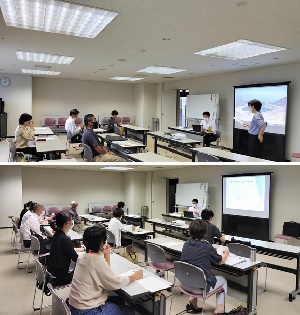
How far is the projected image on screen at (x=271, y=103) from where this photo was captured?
789 centimetres

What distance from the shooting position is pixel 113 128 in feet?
29.8

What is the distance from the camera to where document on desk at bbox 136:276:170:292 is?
2275 millimetres

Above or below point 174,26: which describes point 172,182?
below

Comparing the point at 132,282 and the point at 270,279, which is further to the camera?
the point at 270,279

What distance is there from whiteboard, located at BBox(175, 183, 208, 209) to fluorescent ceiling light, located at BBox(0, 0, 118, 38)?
13.6 ft

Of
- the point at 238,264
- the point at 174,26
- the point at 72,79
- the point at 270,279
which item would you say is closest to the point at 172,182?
the point at 270,279

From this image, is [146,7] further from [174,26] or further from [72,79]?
[72,79]

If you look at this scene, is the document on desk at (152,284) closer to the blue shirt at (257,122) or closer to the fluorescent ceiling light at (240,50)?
the blue shirt at (257,122)

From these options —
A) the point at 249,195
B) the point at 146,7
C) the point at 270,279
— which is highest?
the point at 146,7

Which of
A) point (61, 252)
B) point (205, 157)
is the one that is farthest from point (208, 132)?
point (61, 252)

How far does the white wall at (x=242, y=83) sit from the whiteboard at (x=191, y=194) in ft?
7.92

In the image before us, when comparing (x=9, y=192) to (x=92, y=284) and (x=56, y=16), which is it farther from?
(x=92, y=284)

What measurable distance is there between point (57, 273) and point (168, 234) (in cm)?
345

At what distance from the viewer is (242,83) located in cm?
945
